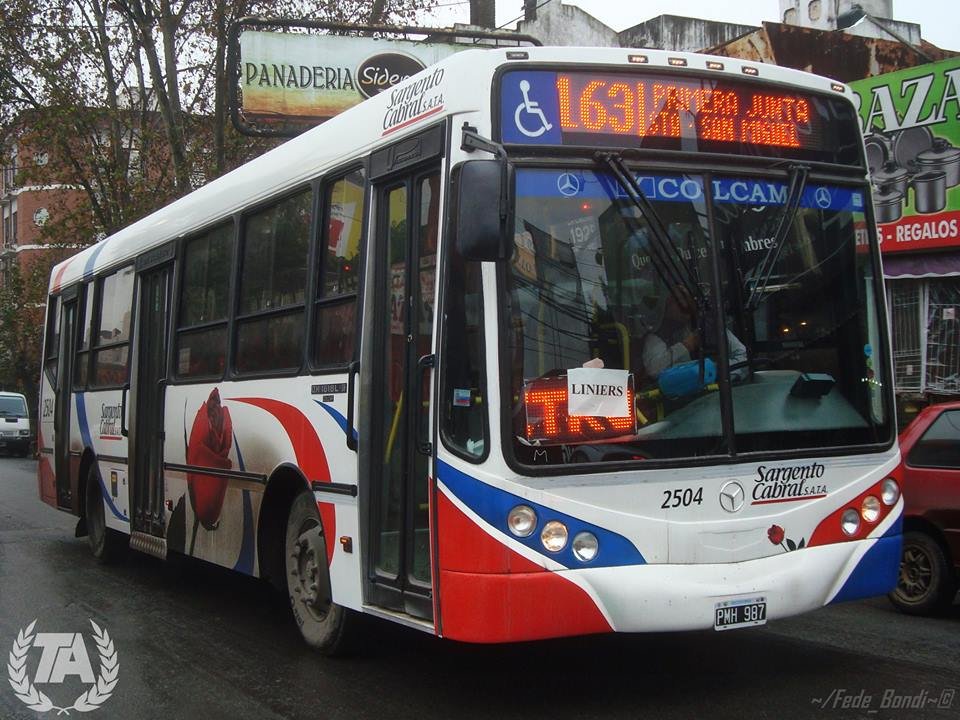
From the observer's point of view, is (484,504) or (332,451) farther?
(332,451)

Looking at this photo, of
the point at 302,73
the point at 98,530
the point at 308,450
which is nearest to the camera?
the point at 308,450

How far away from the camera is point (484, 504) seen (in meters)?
5.25

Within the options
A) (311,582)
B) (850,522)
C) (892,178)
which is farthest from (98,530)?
(892,178)

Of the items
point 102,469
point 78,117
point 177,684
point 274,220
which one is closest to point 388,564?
point 177,684

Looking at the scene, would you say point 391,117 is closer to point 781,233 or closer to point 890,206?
point 781,233

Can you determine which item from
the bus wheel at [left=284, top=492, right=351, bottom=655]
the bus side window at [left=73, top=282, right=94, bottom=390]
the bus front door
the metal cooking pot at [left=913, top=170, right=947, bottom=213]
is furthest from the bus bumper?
the metal cooking pot at [left=913, top=170, right=947, bottom=213]

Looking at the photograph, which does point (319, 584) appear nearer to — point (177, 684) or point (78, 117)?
point (177, 684)

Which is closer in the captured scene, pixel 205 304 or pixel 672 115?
pixel 672 115

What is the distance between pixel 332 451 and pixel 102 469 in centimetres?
542

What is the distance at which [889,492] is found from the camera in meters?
6.05

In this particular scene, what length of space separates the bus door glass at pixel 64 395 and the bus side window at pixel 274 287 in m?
5.01

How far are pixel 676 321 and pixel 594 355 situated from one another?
0.46m

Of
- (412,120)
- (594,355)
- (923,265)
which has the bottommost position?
(594,355)

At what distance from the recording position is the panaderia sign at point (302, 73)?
74.4 feet
